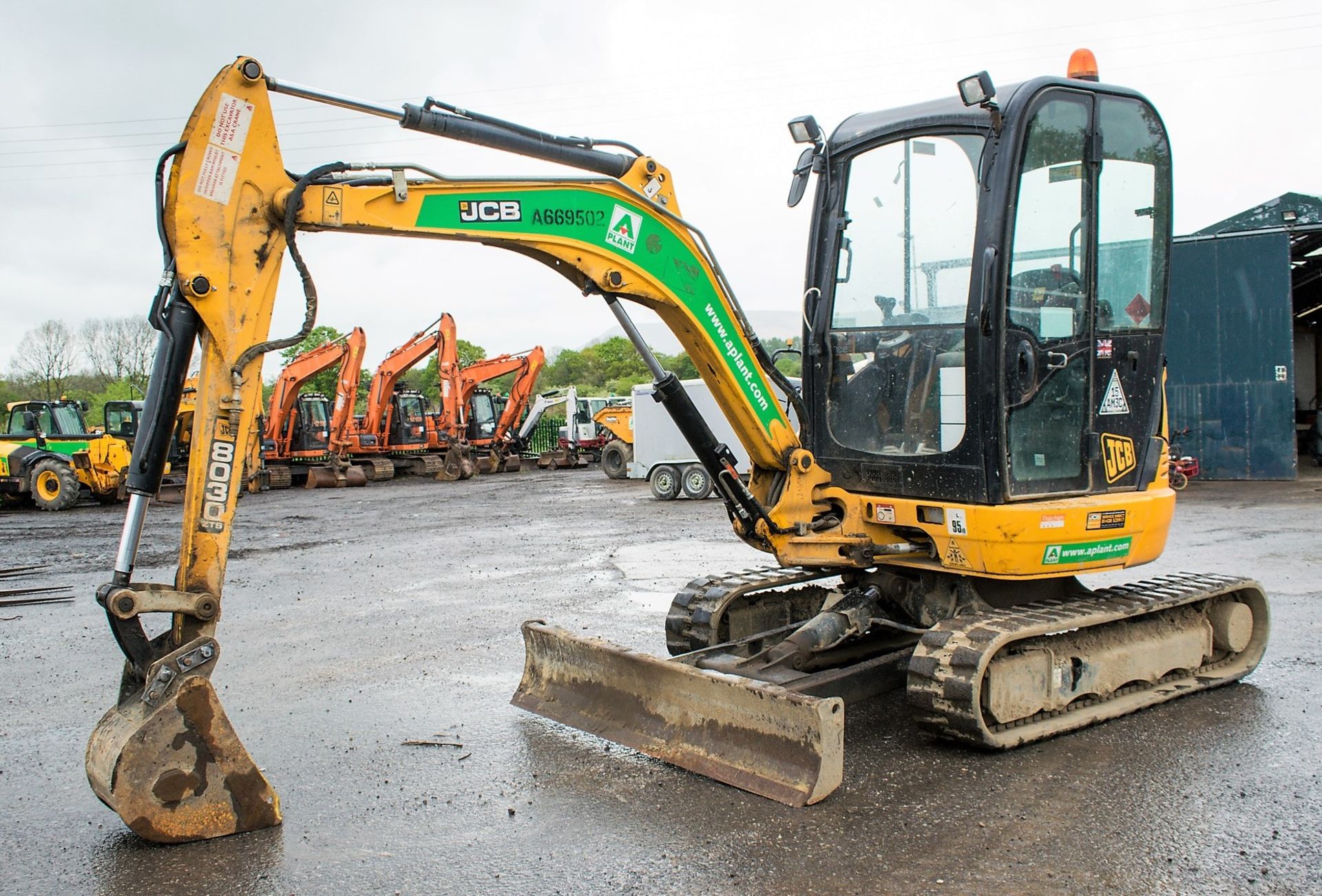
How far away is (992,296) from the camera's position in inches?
216

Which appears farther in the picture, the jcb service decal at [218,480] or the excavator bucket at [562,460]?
the excavator bucket at [562,460]

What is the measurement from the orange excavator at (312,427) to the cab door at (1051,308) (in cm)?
2650

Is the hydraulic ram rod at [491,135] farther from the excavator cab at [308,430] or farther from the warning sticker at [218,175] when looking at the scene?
the excavator cab at [308,430]

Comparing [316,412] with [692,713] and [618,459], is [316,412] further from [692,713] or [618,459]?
[692,713]

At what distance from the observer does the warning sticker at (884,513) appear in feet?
19.5

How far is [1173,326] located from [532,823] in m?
19.8

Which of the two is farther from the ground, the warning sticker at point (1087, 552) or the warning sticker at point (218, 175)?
the warning sticker at point (218, 175)

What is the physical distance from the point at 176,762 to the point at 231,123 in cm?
255

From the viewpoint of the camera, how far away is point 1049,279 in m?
5.75

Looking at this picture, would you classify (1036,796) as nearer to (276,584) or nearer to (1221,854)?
(1221,854)

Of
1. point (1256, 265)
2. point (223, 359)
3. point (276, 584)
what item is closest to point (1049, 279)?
point (223, 359)

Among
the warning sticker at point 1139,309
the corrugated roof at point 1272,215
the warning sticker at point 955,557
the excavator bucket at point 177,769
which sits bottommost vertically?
the excavator bucket at point 177,769

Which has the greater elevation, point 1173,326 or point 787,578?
point 1173,326

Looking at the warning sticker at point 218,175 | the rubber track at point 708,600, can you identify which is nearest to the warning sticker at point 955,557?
the rubber track at point 708,600
